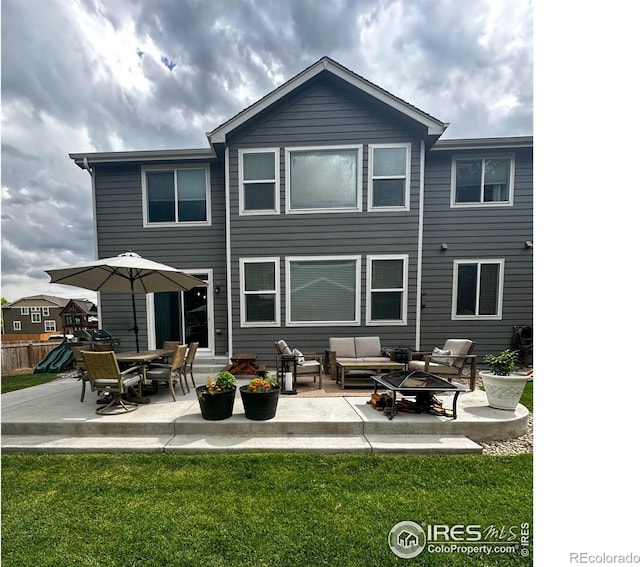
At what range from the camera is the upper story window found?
20.7 feet

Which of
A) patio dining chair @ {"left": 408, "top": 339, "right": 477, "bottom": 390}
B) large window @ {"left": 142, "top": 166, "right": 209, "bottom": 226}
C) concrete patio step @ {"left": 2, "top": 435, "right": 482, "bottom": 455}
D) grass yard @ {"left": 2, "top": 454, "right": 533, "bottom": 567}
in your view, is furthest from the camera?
large window @ {"left": 142, "top": 166, "right": 209, "bottom": 226}

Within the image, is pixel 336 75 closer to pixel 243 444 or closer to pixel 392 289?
pixel 392 289

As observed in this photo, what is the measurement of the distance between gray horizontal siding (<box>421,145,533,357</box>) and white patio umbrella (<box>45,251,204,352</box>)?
534 centimetres

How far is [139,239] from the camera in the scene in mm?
6332

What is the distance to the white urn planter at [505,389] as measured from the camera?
338cm

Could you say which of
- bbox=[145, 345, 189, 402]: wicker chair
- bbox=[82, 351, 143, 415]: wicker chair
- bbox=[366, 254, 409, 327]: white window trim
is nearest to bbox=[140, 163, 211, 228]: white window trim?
bbox=[145, 345, 189, 402]: wicker chair

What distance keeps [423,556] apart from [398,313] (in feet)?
15.6

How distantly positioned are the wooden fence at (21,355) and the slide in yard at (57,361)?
0.92m

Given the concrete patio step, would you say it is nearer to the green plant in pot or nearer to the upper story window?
the green plant in pot

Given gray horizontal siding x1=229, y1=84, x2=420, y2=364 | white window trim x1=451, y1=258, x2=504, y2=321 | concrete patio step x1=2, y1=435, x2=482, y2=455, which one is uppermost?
gray horizontal siding x1=229, y1=84, x2=420, y2=364

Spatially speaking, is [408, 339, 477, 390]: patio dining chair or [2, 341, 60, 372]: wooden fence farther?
[2, 341, 60, 372]: wooden fence

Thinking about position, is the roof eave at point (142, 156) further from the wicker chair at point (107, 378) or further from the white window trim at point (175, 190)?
the wicker chair at point (107, 378)

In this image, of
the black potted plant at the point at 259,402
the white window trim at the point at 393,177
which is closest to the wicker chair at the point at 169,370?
the black potted plant at the point at 259,402
